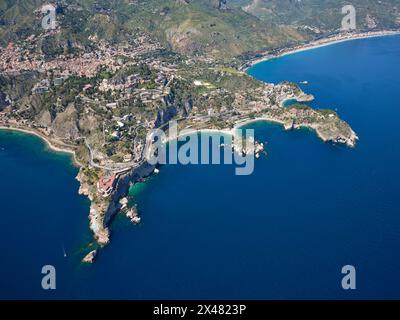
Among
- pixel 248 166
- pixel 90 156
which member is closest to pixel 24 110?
pixel 90 156

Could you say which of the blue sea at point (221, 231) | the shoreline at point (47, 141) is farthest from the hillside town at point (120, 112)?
the blue sea at point (221, 231)

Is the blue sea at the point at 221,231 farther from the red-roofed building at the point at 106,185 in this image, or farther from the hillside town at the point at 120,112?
the hillside town at the point at 120,112

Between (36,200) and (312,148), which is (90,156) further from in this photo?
(312,148)

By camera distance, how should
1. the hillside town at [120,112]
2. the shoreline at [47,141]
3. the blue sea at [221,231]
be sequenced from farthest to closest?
the shoreline at [47,141]
the hillside town at [120,112]
the blue sea at [221,231]

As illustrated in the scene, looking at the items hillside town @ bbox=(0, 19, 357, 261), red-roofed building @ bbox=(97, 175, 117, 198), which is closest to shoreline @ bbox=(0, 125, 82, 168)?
hillside town @ bbox=(0, 19, 357, 261)

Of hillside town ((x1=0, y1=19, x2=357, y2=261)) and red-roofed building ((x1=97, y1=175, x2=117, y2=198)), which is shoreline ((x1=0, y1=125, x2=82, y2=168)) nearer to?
hillside town ((x1=0, y1=19, x2=357, y2=261))

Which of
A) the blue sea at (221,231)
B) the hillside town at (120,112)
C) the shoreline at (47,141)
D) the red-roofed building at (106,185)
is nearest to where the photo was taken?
the blue sea at (221,231)

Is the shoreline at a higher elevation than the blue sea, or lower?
higher

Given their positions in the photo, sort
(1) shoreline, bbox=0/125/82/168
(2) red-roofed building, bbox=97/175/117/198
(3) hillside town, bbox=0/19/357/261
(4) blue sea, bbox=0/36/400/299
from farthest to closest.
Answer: (1) shoreline, bbox=0/125/82/168
(3) hillside town, bbox=0/19/357/261
(2) red-roofed building, bbox=97/175/117/198
(4) blue sea, bbox=0/36/400/299

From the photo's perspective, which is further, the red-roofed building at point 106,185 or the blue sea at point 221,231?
the red-roofed building at point 106,185
